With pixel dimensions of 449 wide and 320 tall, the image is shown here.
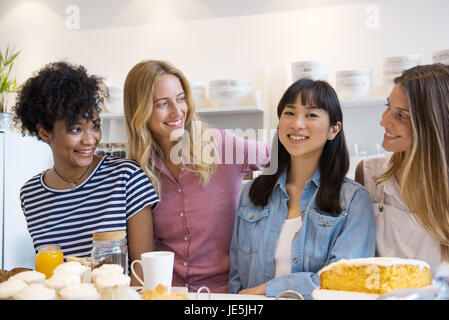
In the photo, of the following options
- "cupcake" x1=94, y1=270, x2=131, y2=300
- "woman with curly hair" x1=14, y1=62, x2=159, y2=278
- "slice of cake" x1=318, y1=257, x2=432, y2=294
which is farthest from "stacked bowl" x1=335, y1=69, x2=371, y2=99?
"cupcake" x1=94, y1=270, x2=131, y2=300

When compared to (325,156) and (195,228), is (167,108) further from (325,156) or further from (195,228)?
(325,156)

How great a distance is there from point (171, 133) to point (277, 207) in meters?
0.42

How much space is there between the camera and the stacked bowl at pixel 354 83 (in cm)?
174

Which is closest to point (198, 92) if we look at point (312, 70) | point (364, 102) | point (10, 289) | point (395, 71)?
point (312, 70)

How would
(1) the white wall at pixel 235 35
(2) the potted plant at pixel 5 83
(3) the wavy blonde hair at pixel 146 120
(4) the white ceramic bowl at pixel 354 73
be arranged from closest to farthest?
(3) the wavy blonde hair at pixel 146 120
(4) the white ceramic bowl at pixel 354 73
(1) the white wall at pixel 235 35
(2) the potted plant at pixel 5 83

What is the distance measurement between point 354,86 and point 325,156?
Result: 0.67 meters

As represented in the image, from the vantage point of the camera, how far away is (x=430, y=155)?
105 cm

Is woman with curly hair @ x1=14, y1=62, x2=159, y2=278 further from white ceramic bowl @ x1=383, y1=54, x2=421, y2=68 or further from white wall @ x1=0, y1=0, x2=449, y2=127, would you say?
white ceramic bowl @ x1=383, y1=54, x2=421, y2=68

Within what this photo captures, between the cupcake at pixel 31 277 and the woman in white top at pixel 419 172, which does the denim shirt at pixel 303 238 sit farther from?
the cupcake at pixel 31 277

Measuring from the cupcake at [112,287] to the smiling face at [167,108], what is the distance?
2.32 feet

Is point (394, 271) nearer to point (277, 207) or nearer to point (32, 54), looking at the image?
point (277, 207)

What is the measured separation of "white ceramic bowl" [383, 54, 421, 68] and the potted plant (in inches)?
75.1

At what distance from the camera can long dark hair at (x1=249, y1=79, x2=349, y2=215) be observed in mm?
1133

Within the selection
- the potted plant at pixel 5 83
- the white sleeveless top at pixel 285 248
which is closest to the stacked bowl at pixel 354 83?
the white sleeveless top at pixel 285 248
